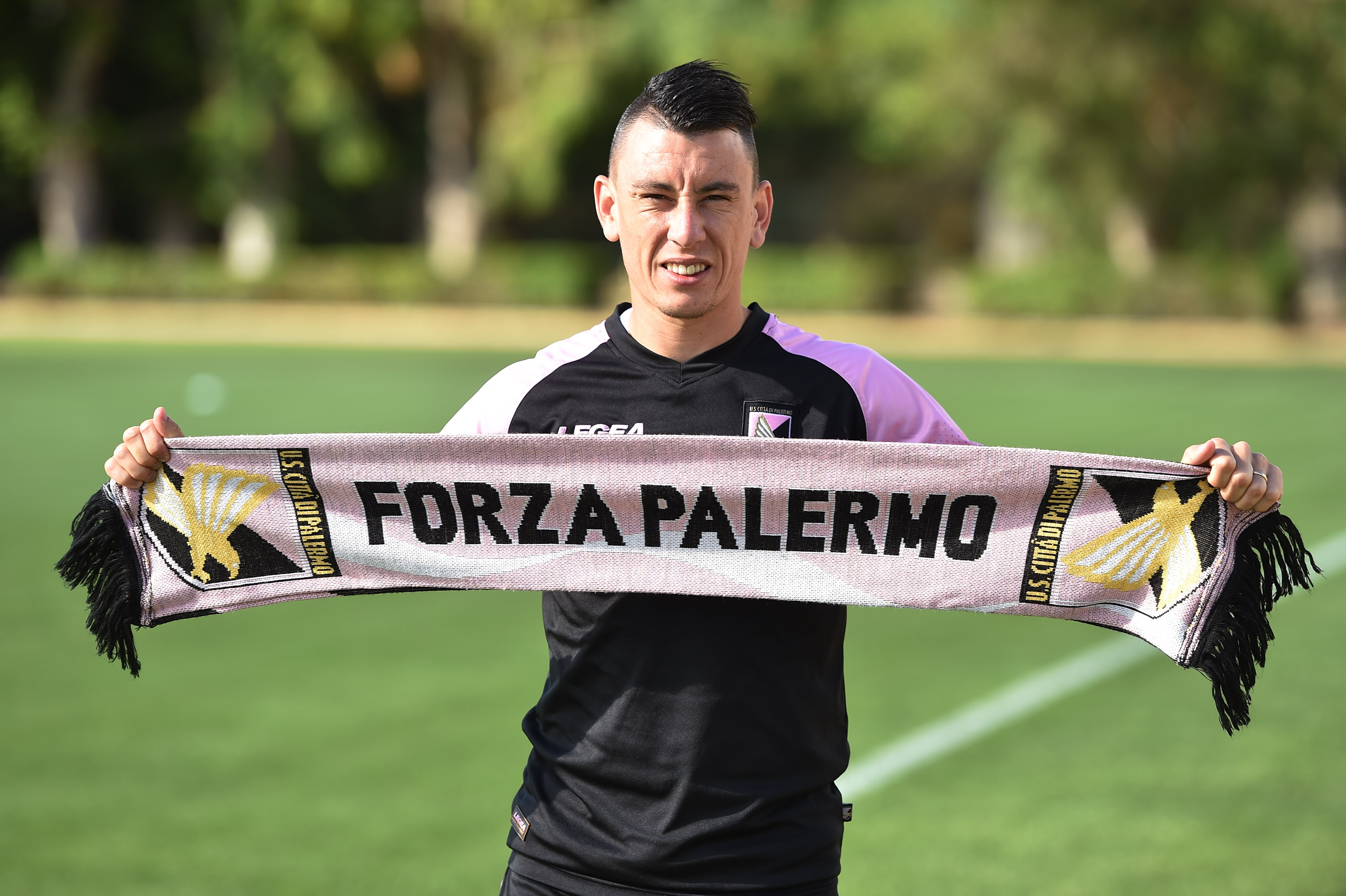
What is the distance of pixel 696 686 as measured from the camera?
325 centimetres

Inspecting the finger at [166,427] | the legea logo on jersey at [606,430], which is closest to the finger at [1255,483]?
the legea logo on jersey at [606,430]

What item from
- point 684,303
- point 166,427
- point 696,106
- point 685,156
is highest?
point 696,106

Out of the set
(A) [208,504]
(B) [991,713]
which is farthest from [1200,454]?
(B) [991,713]

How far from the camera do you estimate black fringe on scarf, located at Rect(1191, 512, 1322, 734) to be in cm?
348

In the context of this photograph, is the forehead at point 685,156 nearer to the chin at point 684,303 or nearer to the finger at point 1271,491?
the chin at point 684,303

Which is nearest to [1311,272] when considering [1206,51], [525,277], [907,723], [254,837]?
[1206,51]

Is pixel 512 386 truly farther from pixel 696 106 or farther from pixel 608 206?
pixel 696 106

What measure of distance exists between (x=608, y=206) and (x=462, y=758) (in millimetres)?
4445

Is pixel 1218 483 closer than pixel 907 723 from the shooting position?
Yes

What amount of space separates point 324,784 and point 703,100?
4.64 metres

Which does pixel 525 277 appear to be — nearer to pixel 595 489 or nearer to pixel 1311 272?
pixel 1311 272

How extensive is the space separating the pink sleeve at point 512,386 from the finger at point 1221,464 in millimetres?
1392

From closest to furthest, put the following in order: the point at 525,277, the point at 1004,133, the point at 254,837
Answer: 1. the point at 254,837
2. the point at 1004,133
3. the point at 525,277

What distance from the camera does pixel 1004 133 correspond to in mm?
35906
